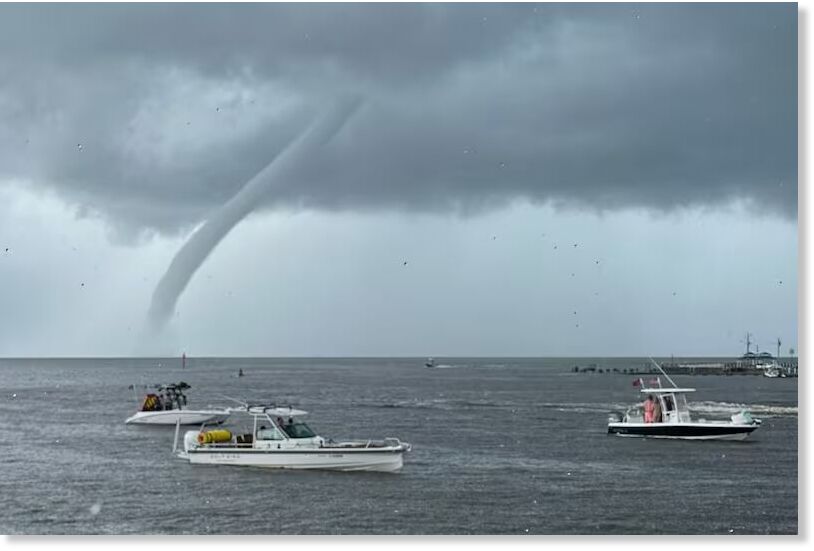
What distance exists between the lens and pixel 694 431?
32.2m

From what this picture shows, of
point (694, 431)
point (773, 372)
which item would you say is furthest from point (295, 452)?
point (773, 372)

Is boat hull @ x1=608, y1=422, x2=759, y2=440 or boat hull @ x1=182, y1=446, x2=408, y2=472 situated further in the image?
boat hull @ x1=608, y1=422, x2=759, y2=440

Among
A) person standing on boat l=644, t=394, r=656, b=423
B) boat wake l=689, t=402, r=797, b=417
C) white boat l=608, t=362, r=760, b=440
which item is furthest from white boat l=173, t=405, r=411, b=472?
boat wake l=689, t=402, r=797, b=417

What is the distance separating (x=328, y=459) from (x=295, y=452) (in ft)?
2.62

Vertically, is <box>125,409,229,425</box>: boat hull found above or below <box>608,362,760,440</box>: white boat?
below

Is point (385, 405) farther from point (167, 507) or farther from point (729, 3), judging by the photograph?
point (729, 3)

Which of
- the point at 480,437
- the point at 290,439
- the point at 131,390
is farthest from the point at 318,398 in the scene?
the point at 290,439

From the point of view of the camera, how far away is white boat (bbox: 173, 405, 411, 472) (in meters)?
23.8

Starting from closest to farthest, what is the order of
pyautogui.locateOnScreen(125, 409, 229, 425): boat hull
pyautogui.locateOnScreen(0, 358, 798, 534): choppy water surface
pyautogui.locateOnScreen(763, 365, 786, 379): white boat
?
1. pyautogui.locateOnScreen(0, 358, 798, 534): choppy water surface
2. pyautogui.locateOnScreen(125, 409, 229, 425): boat hull
3. pyautogui.locateOnScreen(763, 365, 786, 379): white boat

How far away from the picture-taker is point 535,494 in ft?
68.6

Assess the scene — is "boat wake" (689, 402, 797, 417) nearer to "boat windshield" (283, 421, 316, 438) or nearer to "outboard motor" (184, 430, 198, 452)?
"boat windshield" (283, 421, 316, 438)

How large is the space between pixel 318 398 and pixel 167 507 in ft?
127

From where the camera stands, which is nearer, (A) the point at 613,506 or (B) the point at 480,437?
(A) the point at 613,506

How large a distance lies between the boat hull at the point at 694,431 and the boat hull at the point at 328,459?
11.3m
